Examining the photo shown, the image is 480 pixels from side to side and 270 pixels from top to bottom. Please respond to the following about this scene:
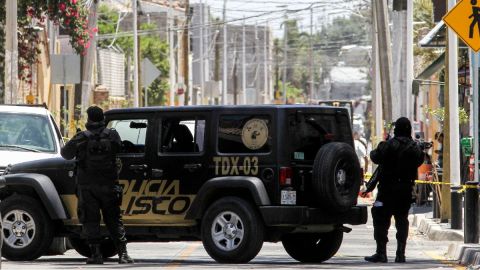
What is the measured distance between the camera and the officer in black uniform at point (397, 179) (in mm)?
18500

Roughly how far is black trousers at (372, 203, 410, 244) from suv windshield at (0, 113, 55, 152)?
5432 mm

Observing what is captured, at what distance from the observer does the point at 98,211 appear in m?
17.8

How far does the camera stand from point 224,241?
17.8m

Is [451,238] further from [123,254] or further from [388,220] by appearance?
[123,254]

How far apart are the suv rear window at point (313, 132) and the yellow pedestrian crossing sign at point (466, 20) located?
2600 millimetres

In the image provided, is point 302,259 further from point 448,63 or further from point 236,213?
point 448,63

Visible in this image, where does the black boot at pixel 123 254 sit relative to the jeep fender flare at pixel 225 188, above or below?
below

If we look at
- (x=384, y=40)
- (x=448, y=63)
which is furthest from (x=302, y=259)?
(x=384, y=40)

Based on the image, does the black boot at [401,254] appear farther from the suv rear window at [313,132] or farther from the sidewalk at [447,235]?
the suv rear window at [313,132]

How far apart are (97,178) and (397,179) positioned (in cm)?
368

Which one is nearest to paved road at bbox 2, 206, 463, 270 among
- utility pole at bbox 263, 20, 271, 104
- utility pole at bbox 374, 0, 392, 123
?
utility pole at bbox 374, 0, 392, 123

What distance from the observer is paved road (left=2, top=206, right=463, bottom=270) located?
1745cm

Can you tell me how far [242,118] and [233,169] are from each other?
2.03 feet

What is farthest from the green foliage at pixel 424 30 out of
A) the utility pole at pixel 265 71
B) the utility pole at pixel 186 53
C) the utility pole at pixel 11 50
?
the utility pole at pixel 265 71
